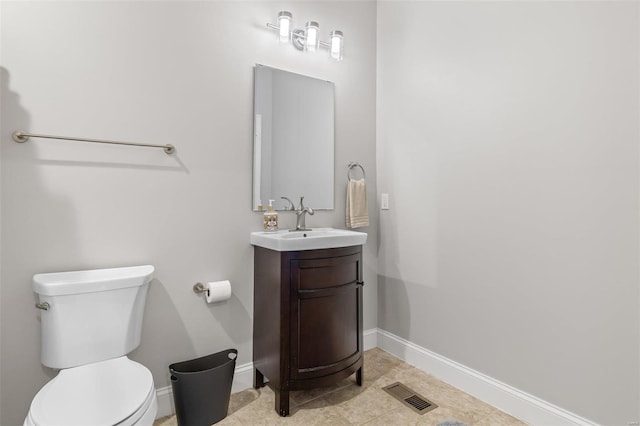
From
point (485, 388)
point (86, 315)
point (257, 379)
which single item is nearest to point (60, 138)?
point (86, 315)

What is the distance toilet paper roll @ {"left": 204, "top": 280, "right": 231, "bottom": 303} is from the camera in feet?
5.85

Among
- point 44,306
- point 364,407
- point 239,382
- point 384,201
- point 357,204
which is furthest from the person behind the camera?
point 384,201

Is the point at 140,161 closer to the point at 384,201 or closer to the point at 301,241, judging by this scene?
the point at 301,241

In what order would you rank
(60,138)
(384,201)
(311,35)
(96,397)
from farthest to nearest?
(384,201) < (311,35) < (60,138) < (96,397)

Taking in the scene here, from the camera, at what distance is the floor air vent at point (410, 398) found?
1.75m

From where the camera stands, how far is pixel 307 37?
2148 millimetres

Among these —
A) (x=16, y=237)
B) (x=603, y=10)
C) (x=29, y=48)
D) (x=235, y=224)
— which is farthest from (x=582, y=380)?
(x=29, y=48)

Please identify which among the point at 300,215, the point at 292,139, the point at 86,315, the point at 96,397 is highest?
the point at 292,139

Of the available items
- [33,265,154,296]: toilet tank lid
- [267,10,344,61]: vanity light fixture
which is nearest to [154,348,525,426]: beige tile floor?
[33,265,154,296]: toilet tank lid

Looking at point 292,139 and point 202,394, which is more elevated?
point 292,139

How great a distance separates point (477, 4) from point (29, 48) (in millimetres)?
2221

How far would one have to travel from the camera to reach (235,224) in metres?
1.96

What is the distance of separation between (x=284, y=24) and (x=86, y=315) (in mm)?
1833

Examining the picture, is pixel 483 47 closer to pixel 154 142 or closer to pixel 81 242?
pixel 154 142
